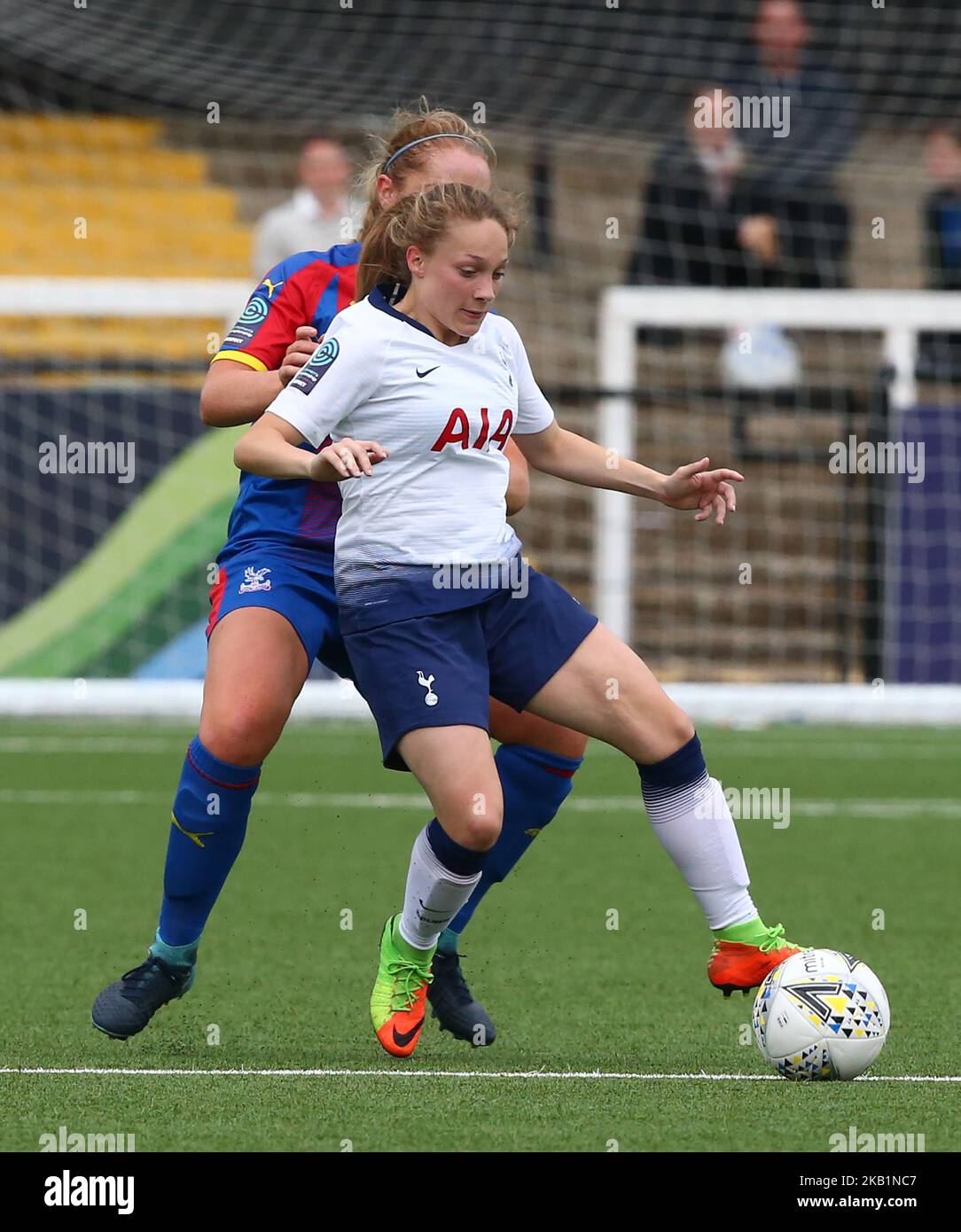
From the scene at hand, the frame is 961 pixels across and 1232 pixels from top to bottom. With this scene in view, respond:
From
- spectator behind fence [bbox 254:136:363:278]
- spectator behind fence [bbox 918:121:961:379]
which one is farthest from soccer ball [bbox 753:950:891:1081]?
spectator behind fence [bbox 918:121:961:379]

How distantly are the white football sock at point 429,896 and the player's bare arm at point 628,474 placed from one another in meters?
0.83

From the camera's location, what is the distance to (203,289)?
1188 cm

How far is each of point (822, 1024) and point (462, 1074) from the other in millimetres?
678

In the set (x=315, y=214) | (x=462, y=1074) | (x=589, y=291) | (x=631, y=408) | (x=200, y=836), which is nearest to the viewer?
(x=462, y=1074)

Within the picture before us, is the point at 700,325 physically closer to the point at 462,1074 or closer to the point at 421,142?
the point at 421,142

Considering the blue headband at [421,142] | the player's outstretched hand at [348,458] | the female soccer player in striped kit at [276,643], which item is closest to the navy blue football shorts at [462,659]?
the female soccer player in striped kit at [276,643]

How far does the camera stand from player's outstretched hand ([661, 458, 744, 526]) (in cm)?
436

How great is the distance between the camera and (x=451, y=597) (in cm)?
423

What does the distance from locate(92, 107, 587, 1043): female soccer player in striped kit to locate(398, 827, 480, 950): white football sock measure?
252 mm

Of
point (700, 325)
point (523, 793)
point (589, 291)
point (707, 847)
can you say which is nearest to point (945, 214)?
point (700, 325)

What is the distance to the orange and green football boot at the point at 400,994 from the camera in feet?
14.1

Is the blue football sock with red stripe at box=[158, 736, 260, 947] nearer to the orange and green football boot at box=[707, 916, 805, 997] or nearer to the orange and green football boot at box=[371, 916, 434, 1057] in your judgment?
the orange and green football boot at box=[371, 916, 434, 1057]

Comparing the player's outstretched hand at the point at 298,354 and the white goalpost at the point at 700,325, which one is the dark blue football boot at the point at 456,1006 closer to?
the player's outstretched hand at the point at 298,354
